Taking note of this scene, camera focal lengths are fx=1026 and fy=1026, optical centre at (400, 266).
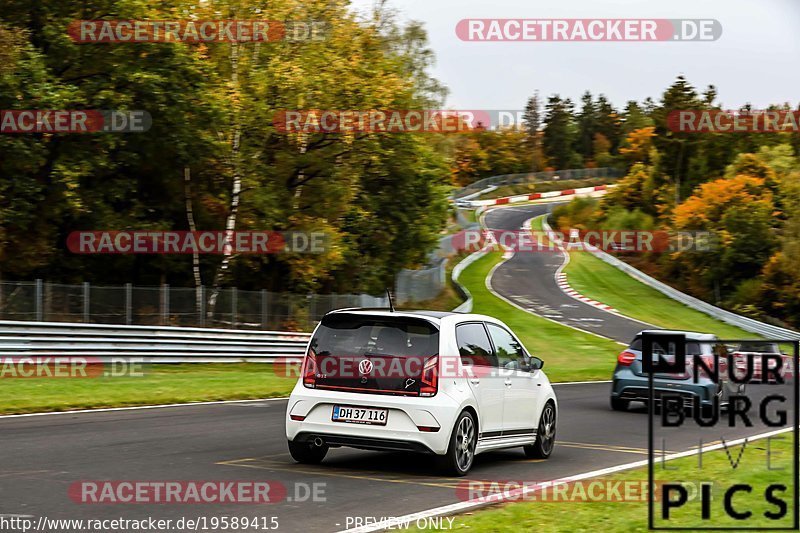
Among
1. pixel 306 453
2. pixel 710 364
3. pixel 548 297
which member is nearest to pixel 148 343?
pixel 306 453

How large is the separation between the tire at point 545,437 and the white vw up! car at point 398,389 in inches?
48.8

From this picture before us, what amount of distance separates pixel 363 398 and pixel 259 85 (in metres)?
22.3

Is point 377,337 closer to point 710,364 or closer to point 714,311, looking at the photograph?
point 710,364

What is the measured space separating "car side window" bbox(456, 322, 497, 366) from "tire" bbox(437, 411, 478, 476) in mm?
614

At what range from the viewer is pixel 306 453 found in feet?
36.3

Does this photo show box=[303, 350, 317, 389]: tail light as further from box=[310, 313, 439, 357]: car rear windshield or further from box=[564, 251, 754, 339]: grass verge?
box=[564, 251, 754, 339]: grass verge

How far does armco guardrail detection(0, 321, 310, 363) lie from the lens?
23.4 m

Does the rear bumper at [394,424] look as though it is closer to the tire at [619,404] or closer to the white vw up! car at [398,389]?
the white vw up! car at [398,389]

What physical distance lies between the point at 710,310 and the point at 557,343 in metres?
15.2

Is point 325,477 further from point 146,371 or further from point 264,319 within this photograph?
point 264,319

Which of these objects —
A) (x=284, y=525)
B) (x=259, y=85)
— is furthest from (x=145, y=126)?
(x=284, y=525)

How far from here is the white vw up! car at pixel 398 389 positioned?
10234 mm

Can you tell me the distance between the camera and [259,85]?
3125 cm

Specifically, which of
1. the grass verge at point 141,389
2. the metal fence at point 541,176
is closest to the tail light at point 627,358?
the grass verge at point 141,389
